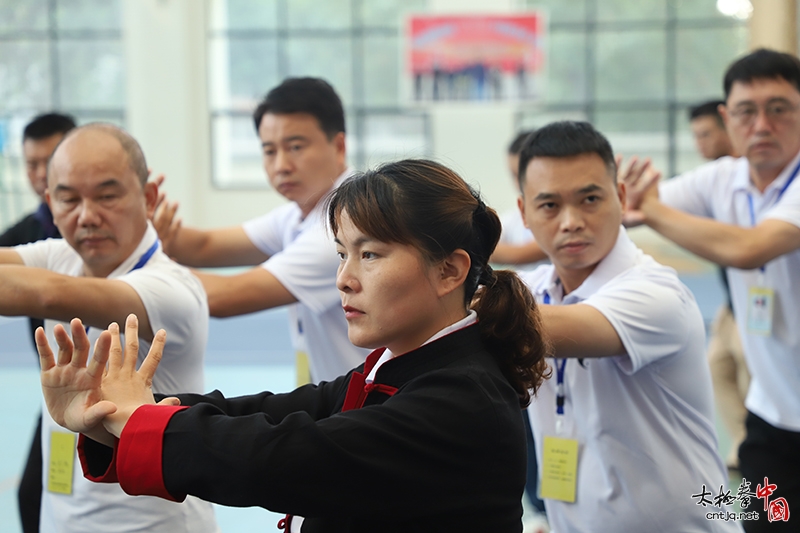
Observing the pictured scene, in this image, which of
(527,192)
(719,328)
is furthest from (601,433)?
(719,328)

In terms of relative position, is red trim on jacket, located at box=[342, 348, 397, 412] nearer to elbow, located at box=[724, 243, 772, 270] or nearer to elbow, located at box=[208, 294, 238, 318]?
elbow, located at box=[208, 294, 238, 318]

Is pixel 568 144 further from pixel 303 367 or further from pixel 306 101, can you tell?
pixel 303 367

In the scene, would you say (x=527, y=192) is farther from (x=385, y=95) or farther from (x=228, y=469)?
(x=385, y=95)

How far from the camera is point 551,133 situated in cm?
201

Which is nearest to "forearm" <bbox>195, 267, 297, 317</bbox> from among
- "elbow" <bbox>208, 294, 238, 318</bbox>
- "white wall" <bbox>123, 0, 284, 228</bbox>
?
"elbow" <bbox>208, 294, 238, 318</bbox>

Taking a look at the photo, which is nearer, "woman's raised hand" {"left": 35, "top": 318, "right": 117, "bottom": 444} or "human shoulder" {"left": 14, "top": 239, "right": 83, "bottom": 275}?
"woman's raised hand" {"left": 35, "top": 318, "right": 117, "bottom": 444}

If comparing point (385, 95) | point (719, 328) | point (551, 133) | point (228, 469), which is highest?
point (385, 95)

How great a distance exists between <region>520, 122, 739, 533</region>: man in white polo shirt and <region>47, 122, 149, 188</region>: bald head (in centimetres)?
97

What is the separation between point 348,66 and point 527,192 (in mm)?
11651

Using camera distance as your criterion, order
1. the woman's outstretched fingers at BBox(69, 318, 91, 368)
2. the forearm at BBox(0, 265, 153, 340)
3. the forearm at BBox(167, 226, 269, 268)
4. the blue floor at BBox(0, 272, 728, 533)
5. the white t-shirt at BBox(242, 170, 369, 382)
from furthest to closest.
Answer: the blue floor at BBox(0, 272, 728, 533) < the forearm at BBox(167, 226, 269, 268) < the white t-shirt at BBox(242, 170, 369, 382) < the forearm at BBox(0, 265, 153, 340) < the woman's outstretched fingers at BBox(69, 318, 91, 368)

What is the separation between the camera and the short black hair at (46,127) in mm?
3455

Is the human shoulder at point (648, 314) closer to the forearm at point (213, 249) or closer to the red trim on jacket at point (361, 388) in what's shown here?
the red trim on jacket at point (361, 388)

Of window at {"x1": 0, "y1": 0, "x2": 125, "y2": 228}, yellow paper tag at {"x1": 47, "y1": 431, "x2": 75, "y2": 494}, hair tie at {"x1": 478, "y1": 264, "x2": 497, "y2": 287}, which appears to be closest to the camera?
hair tie at {"x1": 478, "y1": 264, "x2": 497, "y2": 287}

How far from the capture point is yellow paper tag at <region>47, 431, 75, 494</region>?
72.2 inches
